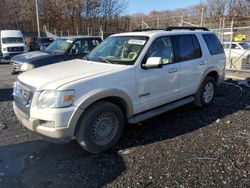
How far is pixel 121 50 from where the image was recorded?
4.95 m

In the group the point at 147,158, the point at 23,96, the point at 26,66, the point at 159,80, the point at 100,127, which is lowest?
the point at 147,158

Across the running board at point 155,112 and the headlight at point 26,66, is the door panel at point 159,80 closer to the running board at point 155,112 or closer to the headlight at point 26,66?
the running board at point 155,112

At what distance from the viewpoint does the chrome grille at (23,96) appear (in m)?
3.90

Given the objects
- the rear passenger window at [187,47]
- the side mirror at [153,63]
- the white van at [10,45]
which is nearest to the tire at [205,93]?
the rear passenger window at [187,47]

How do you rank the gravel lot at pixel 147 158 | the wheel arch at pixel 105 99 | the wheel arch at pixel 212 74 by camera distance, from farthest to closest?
the wheel arch at pixel 212 74 < the wheel arch at pixel 105 99 < the gravel lot at pixel 147 158

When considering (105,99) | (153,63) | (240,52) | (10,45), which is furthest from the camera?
(10,45)

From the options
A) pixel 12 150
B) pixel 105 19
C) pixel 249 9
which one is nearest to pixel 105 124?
pixel 12 150

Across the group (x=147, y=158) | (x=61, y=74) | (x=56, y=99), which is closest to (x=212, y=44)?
(x=147, y=158)

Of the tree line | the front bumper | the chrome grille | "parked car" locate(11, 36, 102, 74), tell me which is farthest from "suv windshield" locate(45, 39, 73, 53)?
the tree line

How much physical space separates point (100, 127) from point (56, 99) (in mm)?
904

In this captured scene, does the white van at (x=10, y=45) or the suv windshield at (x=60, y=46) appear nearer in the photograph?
the suv windshield at (x=60, y=46)

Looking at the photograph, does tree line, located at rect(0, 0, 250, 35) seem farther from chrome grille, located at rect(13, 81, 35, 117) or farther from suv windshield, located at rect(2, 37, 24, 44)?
Answer: chrome grille, located at rect(13, 81, 35, 117)

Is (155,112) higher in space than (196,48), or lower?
lower

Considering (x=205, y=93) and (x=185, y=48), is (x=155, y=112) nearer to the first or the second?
(x=185, y=48)
